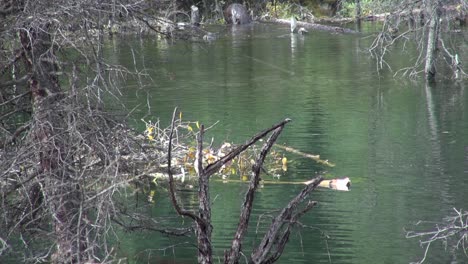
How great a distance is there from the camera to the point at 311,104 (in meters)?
21.8

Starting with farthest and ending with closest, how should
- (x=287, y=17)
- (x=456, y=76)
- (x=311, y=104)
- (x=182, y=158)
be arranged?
(x=287, y=17) < (x=456, y=76) < (x=311, y=104) < (x=182, y=158)

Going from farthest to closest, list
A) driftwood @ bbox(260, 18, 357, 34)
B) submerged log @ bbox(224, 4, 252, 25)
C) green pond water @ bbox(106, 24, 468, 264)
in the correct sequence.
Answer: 1. submerged log @ bbox(224, 4, 252, 25)
2. driftwood @ bbox(260, 18, 357, 34)
3. green pond water @ bbox(106, 24, 468, 264)

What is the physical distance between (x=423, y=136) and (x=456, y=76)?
721 centimetres

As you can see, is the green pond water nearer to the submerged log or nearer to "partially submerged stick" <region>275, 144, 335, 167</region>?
"partially submerged stick" <region>275, 144, 335, 167</region>

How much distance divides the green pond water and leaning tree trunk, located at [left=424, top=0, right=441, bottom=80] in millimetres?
485

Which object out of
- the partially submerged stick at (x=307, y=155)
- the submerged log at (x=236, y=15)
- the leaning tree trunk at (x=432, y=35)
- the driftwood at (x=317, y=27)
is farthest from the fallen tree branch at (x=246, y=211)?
the submerged log at (x=236, y=15)

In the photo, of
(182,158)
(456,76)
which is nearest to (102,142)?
(182,158)

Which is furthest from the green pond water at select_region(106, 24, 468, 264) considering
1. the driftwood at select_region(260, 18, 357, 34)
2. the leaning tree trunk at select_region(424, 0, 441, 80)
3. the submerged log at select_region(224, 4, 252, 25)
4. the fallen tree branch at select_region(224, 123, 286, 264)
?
the submerged log at select_region(224, 4, 252, 25)

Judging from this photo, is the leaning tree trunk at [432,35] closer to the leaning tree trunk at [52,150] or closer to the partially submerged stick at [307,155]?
the partially submerged stick at [307,155]

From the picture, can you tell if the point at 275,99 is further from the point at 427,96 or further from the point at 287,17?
the point at 287,17

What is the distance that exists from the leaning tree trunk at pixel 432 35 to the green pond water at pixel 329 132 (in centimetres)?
48

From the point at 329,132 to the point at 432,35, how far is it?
251 inches

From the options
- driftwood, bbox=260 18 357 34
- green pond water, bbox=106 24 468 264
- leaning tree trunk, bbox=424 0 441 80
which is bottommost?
driftwood, bbox=260 18 357 34

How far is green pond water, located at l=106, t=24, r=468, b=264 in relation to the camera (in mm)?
11266
